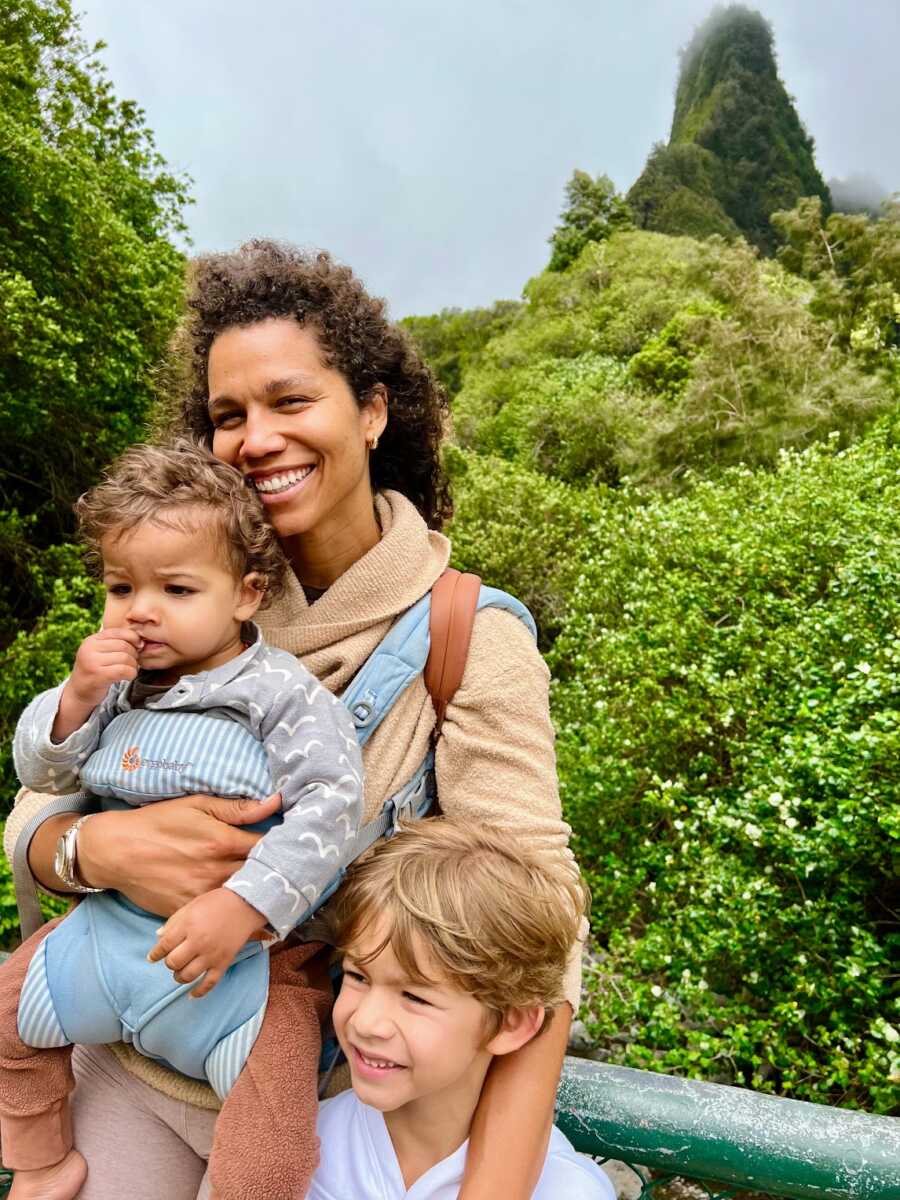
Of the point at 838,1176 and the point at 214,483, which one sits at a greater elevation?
the point at 214,483

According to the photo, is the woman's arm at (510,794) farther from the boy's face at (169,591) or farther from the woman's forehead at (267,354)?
the woman's forehead at (267,354)

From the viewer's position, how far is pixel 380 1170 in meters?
1.35

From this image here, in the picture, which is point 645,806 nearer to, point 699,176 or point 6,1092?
point 6,1092

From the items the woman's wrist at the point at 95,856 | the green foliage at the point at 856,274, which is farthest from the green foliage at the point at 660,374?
the woman's wrist at the point at 95,856

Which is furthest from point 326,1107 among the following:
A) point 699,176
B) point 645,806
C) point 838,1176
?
point 699,176

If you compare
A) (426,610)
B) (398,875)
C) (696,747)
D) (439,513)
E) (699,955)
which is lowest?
(699,955)

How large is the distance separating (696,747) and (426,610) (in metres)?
4.61

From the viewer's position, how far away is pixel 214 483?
151cm

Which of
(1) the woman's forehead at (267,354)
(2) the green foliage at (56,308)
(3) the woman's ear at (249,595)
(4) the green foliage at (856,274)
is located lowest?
(3) the woman's ear at (249,595)

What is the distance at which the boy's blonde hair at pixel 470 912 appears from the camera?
1.29 meters

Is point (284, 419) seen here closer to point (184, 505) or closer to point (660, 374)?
point (184, 505)

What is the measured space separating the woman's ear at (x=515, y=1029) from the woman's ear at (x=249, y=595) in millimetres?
766

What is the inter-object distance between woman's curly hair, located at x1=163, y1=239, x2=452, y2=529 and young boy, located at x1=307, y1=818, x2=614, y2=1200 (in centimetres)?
90

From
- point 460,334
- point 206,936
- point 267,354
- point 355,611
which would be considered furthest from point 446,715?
point 460,334
